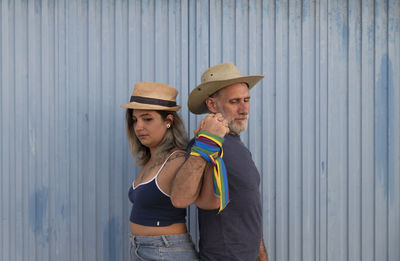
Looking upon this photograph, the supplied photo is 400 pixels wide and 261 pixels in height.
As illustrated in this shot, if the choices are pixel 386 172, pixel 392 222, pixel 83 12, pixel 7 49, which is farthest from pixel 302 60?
pixel 7 49

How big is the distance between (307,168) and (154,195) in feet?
4.34

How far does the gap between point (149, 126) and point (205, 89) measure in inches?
16.0

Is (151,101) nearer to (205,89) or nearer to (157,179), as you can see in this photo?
(205,89)

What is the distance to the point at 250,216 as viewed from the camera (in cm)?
179

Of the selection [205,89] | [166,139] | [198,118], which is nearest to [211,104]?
[205,89]

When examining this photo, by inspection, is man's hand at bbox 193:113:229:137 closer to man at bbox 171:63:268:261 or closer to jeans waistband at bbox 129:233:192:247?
man at bbox 171:63:268:261

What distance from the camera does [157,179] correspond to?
1.84 metres

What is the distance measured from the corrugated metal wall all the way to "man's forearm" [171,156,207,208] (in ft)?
3.26

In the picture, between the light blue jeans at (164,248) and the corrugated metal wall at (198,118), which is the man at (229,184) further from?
the corrugated metal wall at (198,118)

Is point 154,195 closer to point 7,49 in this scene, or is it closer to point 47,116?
point 47,116

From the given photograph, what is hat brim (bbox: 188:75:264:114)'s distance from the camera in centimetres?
187

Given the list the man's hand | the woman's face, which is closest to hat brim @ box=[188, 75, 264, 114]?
the woman's face

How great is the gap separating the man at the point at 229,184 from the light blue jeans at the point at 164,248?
90mm

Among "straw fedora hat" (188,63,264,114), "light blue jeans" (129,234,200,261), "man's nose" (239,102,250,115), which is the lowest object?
"light blue jeans" (129,234,200,261)
